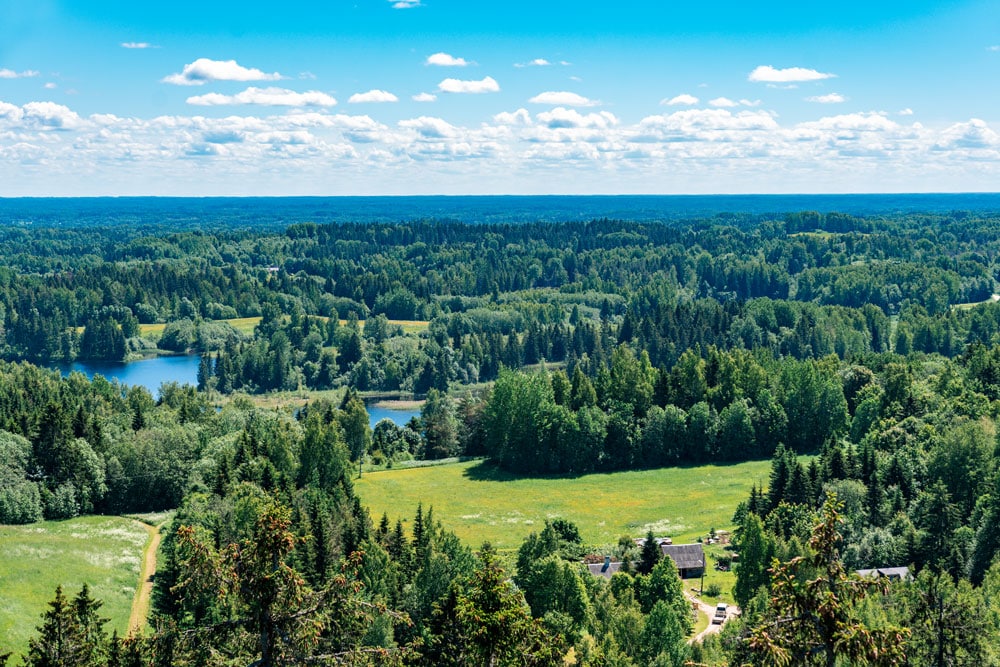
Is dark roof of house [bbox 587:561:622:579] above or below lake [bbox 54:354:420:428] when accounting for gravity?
above

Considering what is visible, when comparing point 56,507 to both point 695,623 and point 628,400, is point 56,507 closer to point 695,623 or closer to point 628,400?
point 695,623

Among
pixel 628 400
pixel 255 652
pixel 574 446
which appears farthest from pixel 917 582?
pixel 628 400

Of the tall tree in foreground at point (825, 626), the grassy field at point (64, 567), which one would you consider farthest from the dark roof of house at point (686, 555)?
the tall tree in foreground at point (825, 626)

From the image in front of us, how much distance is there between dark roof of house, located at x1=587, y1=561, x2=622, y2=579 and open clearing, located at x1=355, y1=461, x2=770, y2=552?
9.98m

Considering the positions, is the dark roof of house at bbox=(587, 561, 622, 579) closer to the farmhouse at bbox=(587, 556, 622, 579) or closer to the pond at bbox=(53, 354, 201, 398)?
the farmhouse at bbox=(587, 556, 622, 579)

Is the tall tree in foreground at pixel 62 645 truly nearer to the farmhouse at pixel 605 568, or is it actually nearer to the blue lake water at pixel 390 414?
the farmhouse at pixel 605 568

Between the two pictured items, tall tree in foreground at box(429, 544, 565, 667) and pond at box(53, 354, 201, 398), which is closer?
tall tree in foreground at box(429, 544, 565, 667)

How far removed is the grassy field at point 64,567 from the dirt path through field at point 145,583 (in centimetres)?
37

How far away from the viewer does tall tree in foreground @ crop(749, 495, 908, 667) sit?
1345 cm

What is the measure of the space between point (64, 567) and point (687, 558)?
127ft

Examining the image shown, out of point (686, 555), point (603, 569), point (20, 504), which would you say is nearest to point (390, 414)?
point (20, 504)

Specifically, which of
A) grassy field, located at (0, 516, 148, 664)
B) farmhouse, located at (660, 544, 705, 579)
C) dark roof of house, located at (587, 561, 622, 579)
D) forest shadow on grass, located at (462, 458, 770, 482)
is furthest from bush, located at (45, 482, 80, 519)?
farmhouse, located at (660, 544, 705, 579)

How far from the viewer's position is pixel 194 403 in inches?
4097

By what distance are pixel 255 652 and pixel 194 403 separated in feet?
308
